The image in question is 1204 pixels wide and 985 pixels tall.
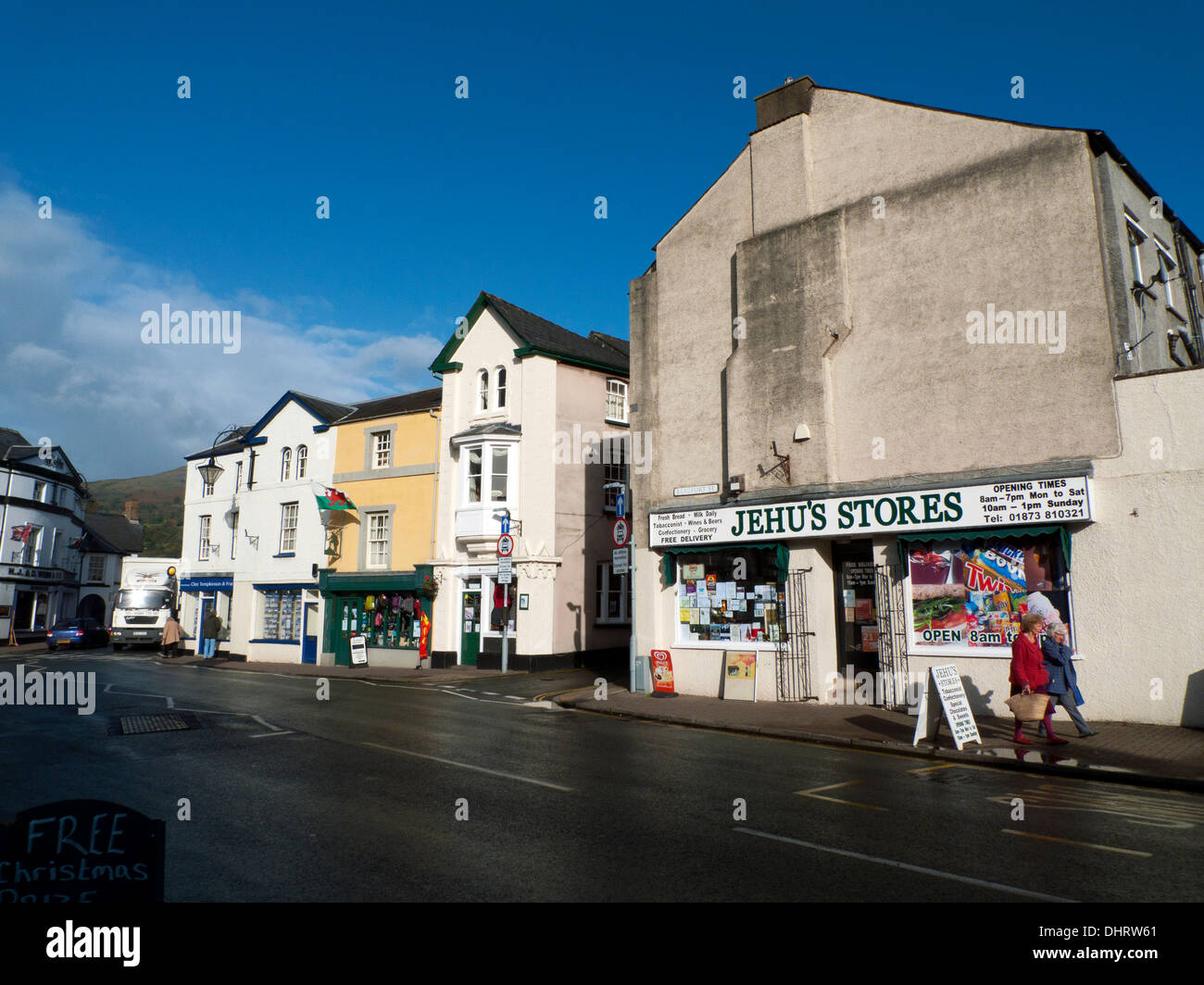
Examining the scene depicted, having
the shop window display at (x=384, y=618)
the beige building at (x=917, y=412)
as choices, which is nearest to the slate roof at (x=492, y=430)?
the shop window display at (x=384, y=618)

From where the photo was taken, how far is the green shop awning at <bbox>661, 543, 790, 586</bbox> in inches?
650

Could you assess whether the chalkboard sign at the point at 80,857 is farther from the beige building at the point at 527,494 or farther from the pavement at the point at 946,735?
the beige building at the point at 527,494

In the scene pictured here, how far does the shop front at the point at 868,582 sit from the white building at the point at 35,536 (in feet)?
145

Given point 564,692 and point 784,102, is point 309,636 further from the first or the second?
point 784,102

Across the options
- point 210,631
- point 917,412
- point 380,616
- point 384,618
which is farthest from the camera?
point 210,631

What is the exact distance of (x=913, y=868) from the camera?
586 centimetres

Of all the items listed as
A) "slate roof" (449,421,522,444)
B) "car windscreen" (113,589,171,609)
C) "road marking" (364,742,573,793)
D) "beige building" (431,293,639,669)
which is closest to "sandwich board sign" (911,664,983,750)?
"road marking" (364,742,573,793)

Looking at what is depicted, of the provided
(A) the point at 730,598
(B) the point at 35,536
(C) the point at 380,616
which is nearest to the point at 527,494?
(C) the point at 380,616

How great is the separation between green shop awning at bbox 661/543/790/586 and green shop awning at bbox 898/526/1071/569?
7.82 feet

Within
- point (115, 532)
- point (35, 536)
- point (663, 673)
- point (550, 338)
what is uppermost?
point (550, 338)

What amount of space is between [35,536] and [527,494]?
38.5 m

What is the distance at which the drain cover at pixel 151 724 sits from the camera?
40.2 ft

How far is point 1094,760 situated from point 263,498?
3105cm
